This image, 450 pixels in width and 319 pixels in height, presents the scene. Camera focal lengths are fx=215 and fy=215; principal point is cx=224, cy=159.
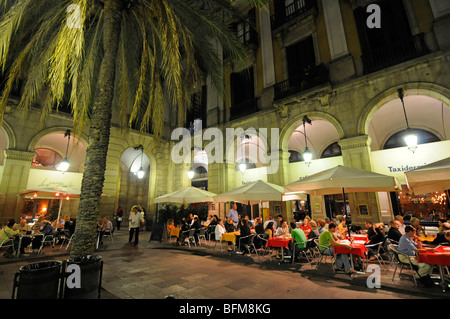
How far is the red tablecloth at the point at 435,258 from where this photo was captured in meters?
4.09

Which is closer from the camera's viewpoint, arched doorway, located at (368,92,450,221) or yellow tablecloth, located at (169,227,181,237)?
arched doorway, located at (368,92,450,221)

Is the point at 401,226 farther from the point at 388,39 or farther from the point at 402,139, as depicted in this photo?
the point at 388,39

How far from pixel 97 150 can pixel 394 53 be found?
11.9 m

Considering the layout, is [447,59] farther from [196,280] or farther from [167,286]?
[167,286]

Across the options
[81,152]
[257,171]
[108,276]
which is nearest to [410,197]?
[257,171]

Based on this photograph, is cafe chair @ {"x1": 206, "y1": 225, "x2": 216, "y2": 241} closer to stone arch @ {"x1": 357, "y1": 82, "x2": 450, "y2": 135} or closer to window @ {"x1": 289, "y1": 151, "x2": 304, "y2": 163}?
stone arch @ {"x1": 357, "y1": 82, "x2": 450, "y2": 135}

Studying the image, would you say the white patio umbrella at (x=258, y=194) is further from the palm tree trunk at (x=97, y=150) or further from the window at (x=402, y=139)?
the window at (x=402, y=139)

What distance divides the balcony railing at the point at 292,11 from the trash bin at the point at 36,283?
14685 mm

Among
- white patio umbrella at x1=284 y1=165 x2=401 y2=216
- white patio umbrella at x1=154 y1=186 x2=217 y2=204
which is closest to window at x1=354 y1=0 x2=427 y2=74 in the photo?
white patio umbrella at x1=284 y1=165 x2=401 y2=216

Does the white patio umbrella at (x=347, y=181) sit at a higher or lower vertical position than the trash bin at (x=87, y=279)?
higher

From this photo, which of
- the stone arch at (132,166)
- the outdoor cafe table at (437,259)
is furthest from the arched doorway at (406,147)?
the stone arch at (132,166)

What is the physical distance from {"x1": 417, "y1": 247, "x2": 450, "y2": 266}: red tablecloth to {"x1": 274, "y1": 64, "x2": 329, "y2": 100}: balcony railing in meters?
8.56

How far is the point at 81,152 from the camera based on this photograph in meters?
15.5

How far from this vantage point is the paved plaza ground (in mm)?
4105
